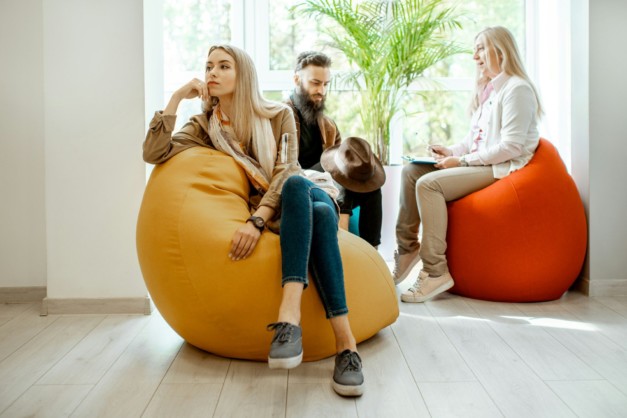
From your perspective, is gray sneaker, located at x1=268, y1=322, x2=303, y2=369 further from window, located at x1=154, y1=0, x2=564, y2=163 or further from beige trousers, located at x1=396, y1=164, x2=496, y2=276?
window, located at x1=154, y1=0, x2=564, y2=163

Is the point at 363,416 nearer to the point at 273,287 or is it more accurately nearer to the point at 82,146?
the point at 273,287

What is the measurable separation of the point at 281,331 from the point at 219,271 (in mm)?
326

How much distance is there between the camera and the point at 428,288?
11.5 ft

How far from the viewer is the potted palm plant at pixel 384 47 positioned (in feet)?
13.9

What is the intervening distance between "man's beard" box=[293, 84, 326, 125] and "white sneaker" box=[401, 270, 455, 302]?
1.00 m

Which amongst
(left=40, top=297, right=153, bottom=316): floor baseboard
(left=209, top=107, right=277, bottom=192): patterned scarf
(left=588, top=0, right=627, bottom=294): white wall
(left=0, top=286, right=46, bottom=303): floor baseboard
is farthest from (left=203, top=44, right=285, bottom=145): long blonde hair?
(left=588, top=0, right=627, bottom=294): white wall

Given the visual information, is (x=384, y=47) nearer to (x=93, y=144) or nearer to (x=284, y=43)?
(x=284, y=43)

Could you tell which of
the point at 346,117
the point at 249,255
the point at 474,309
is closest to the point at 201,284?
the point at 249,255

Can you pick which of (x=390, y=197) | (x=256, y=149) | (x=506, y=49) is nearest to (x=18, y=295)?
(x=256, y=149)

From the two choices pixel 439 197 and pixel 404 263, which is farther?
pixel 404 263

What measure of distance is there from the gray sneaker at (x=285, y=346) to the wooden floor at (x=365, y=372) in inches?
4.3

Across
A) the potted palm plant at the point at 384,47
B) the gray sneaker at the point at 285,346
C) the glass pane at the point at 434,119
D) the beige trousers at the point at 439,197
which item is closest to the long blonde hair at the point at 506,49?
the beige trousers at the point at 439,197

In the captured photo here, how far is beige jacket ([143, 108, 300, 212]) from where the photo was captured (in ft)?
8.88

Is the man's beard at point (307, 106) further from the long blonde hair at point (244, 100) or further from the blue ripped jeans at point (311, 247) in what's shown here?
the blue ripped jeans at point (311, 247)
